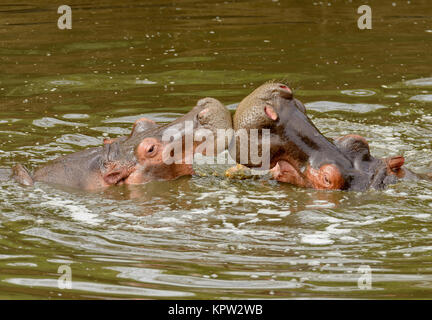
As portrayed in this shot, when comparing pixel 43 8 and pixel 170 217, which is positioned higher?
pixel 43 8

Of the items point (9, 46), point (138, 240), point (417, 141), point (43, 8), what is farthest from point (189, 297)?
point (43, 8)

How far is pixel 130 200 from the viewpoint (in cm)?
705

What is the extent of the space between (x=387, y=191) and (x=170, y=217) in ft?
5.63

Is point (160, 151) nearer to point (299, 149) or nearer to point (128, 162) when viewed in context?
point (128, 162)

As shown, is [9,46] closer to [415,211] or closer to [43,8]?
[43,8]

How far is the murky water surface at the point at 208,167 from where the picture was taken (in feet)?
17.8

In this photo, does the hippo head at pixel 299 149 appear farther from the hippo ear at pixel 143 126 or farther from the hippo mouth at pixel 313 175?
the hippo ear at pixel 143 126

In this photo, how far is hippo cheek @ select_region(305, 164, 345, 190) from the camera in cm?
664

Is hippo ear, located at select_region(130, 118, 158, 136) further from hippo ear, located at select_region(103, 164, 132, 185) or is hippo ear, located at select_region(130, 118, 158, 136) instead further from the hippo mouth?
the hippo mouth

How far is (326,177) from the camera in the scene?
6672 millimetres

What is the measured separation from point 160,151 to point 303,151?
123 centimetres

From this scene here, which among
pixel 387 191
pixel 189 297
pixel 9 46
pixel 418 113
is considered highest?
pixel 9 46

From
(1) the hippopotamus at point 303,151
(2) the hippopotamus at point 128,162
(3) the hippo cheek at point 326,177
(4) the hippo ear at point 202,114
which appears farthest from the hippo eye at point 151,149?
(3) the hippo cheek at point 326,177

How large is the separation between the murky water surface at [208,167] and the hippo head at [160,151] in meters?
0.11
